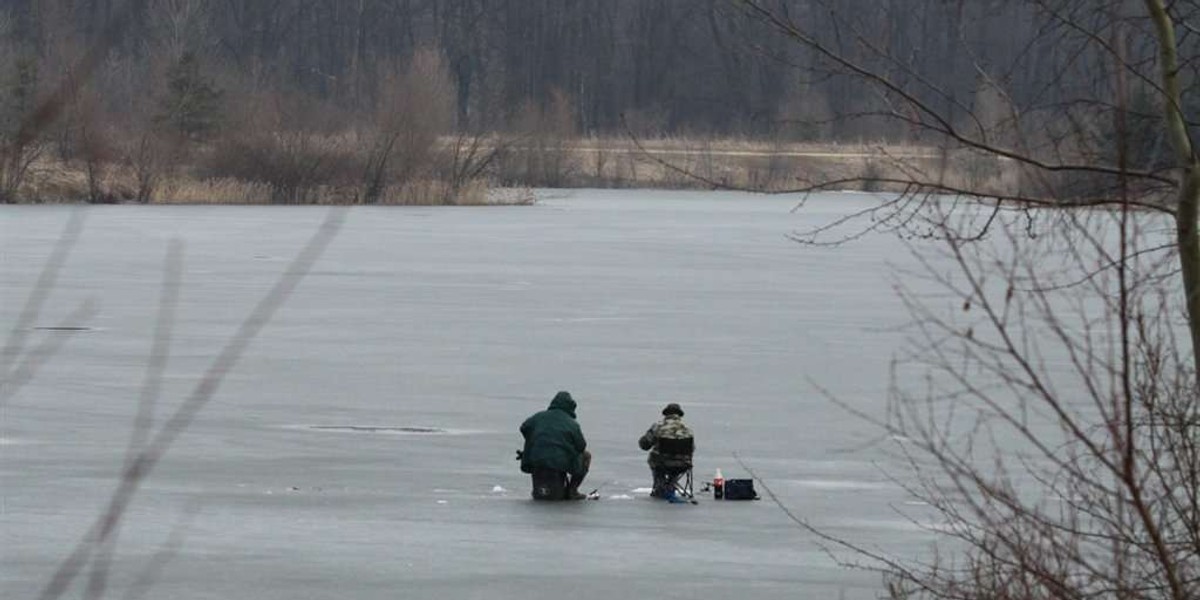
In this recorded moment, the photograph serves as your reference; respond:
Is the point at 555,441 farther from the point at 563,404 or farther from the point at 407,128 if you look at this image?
the point at 407,128

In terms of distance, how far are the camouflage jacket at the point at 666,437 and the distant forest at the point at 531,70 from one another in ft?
8.77

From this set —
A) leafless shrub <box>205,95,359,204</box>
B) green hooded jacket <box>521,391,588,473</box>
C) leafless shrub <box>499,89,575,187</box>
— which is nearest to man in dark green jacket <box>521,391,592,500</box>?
green hooded jacket <box>521,391,588,473</box>

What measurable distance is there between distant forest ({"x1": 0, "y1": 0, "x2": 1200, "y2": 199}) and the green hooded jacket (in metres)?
2.90

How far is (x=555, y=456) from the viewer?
39.9 ft

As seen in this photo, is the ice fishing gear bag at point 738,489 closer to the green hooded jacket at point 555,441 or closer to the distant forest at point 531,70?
the green hooded jacket at point 555,441

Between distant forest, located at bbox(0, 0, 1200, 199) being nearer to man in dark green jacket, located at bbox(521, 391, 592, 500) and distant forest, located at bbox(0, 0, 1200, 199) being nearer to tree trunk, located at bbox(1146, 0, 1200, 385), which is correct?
tree trunk, located at bbox(1146, 0, 1200, 385)

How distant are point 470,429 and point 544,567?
5.04 metres

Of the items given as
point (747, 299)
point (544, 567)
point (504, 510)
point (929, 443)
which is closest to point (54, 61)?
point (929, 443)

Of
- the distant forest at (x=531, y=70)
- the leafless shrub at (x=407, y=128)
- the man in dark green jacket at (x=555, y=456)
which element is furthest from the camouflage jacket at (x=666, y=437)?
the leafless shrub at (x=407, y=128)

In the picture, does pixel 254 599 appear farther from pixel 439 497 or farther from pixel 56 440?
pixel 56 440

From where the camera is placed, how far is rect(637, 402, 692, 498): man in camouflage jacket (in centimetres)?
1231

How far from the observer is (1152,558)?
17.1 ft

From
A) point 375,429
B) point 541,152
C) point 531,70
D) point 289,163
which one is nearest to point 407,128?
point 289,163

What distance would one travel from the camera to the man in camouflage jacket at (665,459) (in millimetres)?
12312
